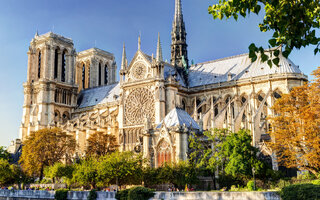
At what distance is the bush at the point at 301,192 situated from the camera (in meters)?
19.2

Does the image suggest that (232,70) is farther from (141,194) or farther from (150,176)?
(141,194)

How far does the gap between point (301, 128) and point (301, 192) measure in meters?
13.5

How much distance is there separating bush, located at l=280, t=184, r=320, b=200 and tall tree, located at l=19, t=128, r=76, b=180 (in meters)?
34.9

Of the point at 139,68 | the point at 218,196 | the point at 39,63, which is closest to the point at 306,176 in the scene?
the point at 218,196

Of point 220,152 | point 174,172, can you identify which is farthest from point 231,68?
point 174,172

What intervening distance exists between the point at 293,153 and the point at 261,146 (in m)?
8.75

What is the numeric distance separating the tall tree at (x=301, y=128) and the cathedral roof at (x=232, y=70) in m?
19.7

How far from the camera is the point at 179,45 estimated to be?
65000 mm

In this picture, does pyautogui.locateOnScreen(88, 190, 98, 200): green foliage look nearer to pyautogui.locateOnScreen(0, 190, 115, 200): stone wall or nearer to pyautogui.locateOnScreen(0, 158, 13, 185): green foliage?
pyautogui.locateOnScreen(0, 190, 115, 200): stone wall

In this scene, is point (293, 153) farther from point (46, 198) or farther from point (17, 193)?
point (17, 193)

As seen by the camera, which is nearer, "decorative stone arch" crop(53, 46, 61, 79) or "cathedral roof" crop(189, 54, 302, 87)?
"cathedral roof" crop(189, 54, 302, 87)

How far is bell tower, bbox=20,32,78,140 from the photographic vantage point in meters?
70.5

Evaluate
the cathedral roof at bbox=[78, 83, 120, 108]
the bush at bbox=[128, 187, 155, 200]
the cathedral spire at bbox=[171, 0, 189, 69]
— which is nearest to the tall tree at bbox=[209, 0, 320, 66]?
the bush at bbox=[128, 187, 155, 200]

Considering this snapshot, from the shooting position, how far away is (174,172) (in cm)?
3123
